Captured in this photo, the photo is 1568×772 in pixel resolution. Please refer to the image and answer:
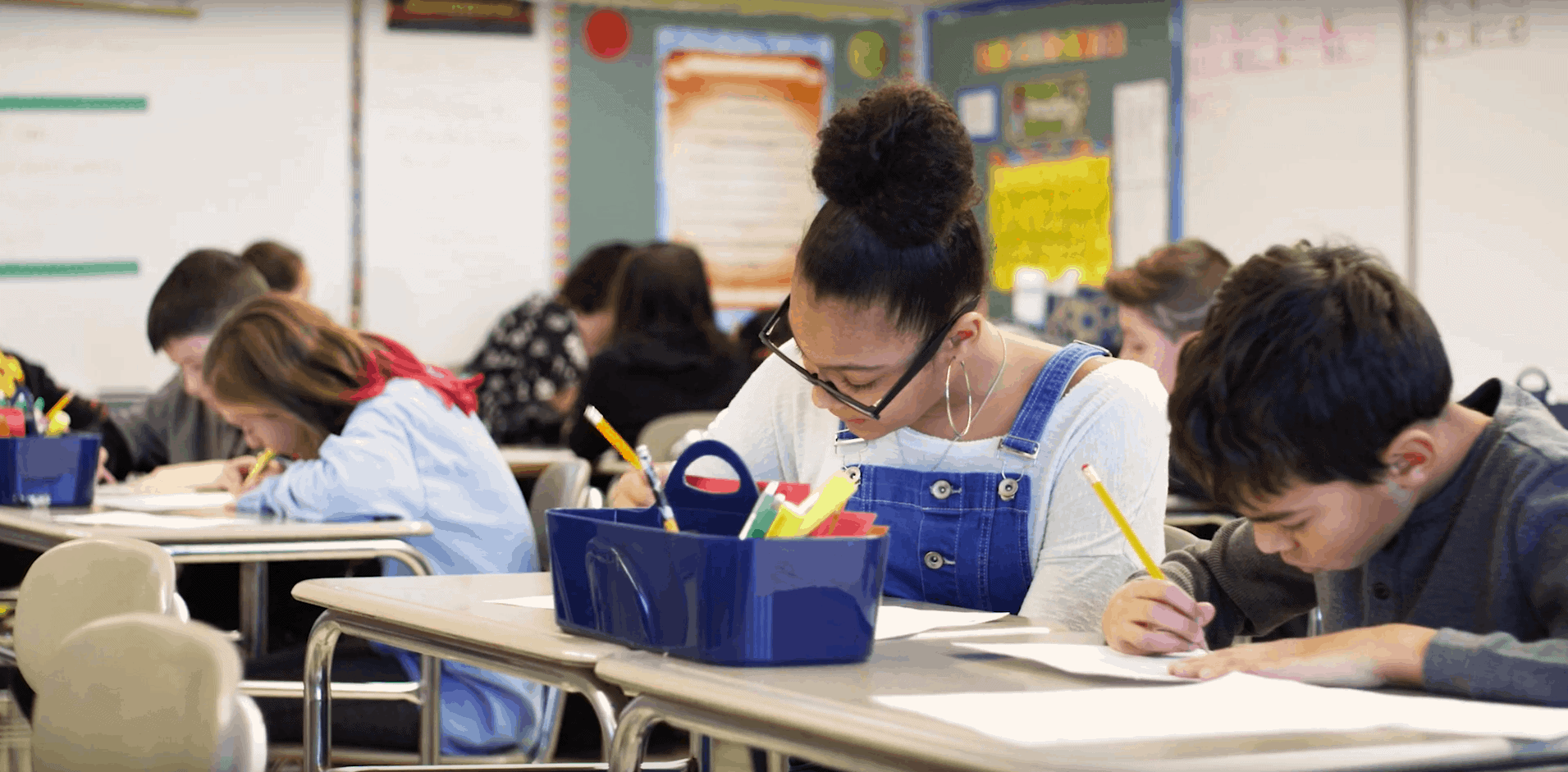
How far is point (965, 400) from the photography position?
1626 millimetres

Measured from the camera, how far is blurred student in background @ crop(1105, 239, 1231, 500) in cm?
329

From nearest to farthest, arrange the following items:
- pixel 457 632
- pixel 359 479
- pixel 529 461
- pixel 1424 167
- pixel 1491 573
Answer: pixel 1491 573, pixel 457 632, pixel 359 479, pixel 529 461, pixel 1424 167

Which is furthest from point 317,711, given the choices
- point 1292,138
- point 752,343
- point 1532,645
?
point 1292,138

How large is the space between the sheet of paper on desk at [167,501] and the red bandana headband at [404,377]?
40cm

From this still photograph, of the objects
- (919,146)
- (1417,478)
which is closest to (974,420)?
(919,146)

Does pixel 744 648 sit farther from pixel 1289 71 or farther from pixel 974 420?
pixel 1289 71

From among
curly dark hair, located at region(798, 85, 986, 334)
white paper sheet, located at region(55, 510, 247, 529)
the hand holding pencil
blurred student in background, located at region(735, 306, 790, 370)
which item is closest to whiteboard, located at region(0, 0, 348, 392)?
blurred student in background, located at region(735, 306, 790, 370)

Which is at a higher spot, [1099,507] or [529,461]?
[1099,507]

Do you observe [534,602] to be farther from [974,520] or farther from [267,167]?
[267,167]

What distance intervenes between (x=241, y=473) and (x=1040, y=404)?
1843 mm

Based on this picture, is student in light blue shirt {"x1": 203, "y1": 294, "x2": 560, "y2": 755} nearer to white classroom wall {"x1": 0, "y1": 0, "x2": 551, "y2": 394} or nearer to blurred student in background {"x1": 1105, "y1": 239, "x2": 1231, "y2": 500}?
blurred student in background {"x1": 1105, "y1": 239, "x2": 1231, "y2": 500}

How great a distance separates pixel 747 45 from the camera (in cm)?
589

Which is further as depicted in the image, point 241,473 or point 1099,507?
point 241,473

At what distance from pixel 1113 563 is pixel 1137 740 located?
638 mm
